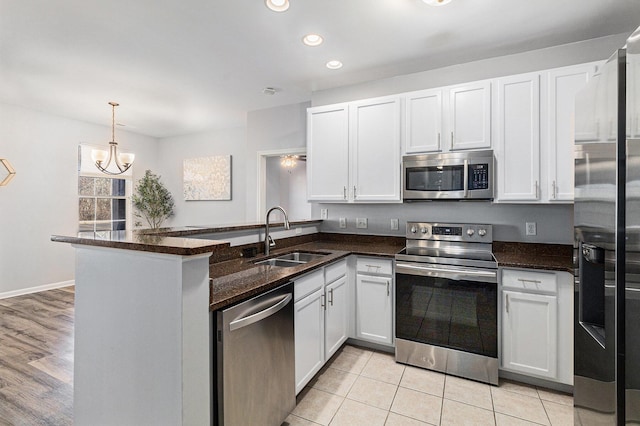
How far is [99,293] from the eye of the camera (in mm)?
1402

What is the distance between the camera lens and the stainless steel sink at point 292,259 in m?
2.50

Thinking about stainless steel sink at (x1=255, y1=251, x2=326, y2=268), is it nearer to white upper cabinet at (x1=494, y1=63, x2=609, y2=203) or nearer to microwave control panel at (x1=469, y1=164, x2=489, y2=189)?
microwave control panel at (x1=469, y1=164, x2=489, y2=189)

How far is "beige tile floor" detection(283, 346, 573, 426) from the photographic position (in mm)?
1891

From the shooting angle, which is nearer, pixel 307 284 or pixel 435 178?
pixel 307 284

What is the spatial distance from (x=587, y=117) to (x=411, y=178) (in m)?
1.42

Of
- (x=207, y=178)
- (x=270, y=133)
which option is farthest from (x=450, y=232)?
(x=207, y=178)

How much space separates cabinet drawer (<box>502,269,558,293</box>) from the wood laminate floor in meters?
3.05

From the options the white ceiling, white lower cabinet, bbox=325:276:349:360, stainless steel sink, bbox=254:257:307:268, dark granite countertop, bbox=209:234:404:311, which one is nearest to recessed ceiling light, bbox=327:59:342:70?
the white ceiling

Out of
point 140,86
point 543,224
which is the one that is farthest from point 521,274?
point 140,86

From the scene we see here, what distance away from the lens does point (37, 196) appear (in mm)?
4543

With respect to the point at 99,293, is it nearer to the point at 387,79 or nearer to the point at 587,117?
the point at 587,117

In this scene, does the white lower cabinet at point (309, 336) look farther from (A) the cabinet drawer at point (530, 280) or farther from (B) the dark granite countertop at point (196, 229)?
(A) the cabinet drawer at point (530, 280)

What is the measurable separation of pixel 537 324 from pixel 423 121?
184cm

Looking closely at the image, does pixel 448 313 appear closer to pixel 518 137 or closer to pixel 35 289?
pixel 518 137
